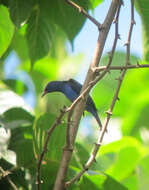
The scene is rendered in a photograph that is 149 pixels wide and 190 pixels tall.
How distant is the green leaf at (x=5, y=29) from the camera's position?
89.6 inches

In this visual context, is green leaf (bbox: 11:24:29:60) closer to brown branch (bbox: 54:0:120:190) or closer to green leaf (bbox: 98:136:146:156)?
green leaf (bbox: 98:136:146:156)

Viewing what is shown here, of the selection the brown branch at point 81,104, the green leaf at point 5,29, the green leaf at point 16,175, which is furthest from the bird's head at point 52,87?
the brown branch at point 81,104

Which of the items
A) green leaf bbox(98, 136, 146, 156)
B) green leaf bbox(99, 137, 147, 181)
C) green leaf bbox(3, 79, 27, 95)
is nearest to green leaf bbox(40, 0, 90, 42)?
green leaf bbox(3, 79, 27, 95)

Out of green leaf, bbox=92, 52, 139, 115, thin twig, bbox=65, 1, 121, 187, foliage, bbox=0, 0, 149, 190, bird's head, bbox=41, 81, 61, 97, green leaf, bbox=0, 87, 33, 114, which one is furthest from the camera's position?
green leaf, bbox=92, 52, 139, 115

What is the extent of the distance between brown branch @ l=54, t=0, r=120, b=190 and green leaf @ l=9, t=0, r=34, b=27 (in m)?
0.68

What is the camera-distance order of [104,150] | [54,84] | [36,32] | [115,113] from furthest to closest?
[115,113] → [54,84] → [104,150] → [36,32]

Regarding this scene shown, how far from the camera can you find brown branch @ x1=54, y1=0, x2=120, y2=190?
151 centimetres

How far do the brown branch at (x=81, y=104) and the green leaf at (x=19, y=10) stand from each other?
2.23 feet

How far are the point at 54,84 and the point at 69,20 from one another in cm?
139

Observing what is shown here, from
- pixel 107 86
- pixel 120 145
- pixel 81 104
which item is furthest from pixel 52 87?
pixel 81 104

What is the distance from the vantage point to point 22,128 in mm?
2486

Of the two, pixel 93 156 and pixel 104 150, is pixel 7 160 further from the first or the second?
A: pixel 104 150

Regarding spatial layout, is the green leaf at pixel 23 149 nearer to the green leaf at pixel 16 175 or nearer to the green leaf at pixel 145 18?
the green leaf at pixel 16 175

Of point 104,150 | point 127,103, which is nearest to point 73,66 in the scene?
point 127,103
